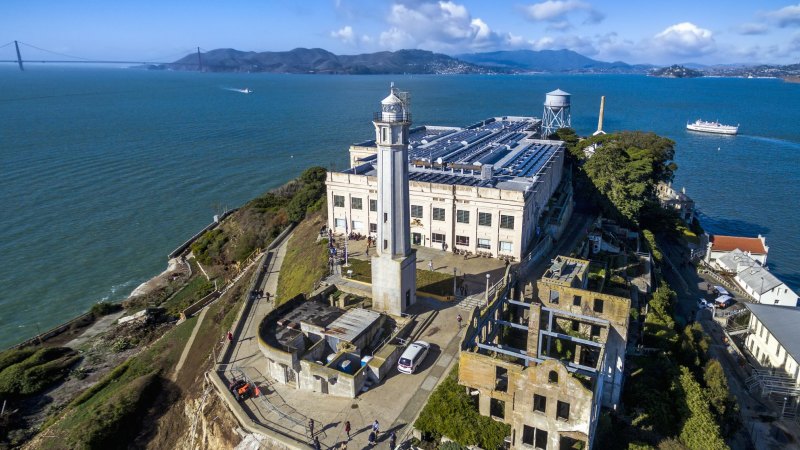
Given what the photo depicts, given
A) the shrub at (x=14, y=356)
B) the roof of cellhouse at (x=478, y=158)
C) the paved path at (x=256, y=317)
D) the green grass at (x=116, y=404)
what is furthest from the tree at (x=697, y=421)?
the shrub at (x=14, y=356)

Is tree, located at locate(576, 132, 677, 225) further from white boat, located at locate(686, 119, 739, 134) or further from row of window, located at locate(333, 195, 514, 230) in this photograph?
white boat, located at locate(686, 119, 739, 134)

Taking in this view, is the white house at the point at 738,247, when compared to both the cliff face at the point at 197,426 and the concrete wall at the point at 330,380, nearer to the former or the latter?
the concrete wall at the point at 330,380

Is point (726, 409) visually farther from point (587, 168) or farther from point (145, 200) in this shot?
point (145, 200)

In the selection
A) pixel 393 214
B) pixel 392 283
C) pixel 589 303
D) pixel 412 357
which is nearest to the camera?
pixel 412 357

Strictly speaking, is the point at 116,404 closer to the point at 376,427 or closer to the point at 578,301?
the point at 376,427

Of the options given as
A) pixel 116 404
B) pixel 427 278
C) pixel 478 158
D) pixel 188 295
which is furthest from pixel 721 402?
pixel 188 295
